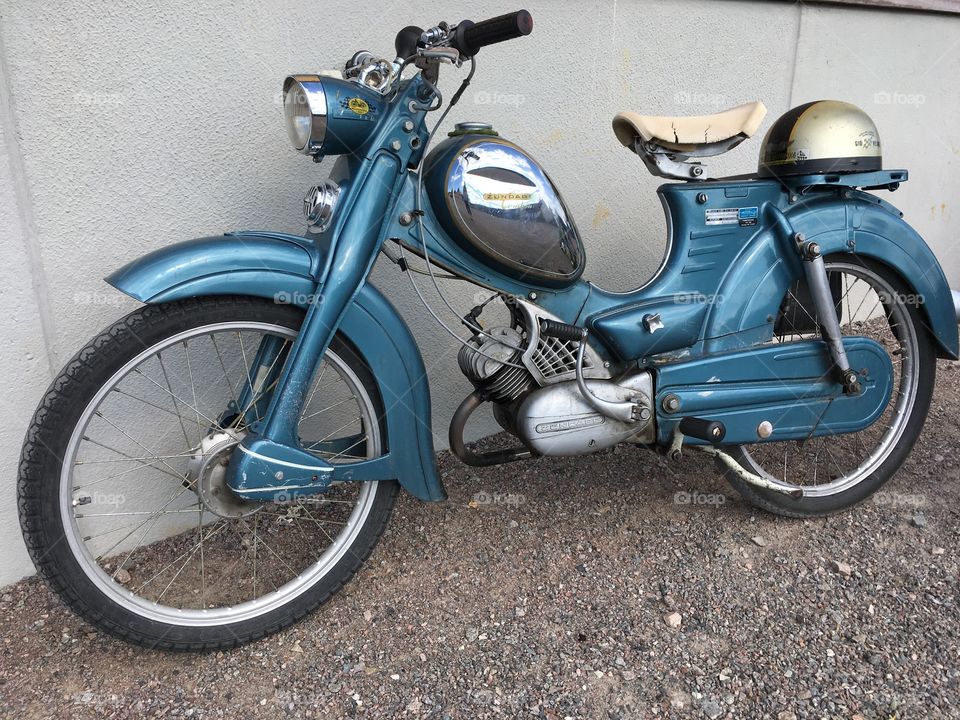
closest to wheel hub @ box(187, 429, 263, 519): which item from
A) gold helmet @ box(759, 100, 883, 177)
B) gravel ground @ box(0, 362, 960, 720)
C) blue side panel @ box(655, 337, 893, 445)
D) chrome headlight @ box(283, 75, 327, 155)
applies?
gravel ground @ box(0, 362, 960, 720)

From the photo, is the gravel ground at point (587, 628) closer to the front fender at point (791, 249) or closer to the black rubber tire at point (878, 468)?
the black rubber tire at point (878, 468)

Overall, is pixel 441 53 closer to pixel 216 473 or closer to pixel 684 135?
pixel 684 135

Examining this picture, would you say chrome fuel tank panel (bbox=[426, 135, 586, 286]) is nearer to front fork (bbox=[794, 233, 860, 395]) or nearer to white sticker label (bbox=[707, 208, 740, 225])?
white sticker label (bbox=[707, 208, 740, 225])

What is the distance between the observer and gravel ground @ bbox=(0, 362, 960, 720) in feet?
5.90

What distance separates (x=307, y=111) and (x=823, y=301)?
1.58m

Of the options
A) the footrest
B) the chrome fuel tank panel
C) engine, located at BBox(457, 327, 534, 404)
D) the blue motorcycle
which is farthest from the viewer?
the footrest

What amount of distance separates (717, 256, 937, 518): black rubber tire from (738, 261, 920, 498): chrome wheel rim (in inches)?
0.6

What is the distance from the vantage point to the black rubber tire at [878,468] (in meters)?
2.43

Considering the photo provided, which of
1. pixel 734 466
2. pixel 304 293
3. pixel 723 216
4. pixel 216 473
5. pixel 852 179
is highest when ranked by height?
pixel 852 179

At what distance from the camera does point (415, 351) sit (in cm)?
201

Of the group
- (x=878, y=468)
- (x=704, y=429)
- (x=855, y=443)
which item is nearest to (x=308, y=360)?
(x=704, y=429)

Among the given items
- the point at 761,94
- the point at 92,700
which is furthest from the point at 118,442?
the point at 761,94

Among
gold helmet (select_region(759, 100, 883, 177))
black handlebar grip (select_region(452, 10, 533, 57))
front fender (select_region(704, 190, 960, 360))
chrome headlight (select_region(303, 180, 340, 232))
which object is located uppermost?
black handlebar grip (select_region(452, 10, 533, 57))

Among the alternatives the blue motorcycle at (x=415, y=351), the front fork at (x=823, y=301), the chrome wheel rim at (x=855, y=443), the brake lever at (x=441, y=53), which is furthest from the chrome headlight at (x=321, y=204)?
the chrome wheel rim at (x=855, y=443)
